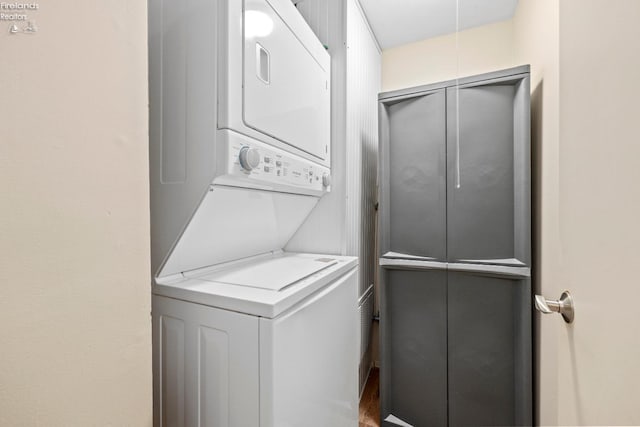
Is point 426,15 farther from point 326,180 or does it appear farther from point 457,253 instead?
point 457,253

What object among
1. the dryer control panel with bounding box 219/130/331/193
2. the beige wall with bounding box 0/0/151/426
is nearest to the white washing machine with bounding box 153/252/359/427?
the beige wall with bounding box 0/0/151/426

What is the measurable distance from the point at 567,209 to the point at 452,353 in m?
1.50

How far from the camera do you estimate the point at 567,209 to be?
0.90 metres

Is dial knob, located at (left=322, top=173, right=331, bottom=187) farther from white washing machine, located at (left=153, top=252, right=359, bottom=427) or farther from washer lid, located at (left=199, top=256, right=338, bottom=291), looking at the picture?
white washing machine, located at (left=153, top=252, right=359, bottom=427)

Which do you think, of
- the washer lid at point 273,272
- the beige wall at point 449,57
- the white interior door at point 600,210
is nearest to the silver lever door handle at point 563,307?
the white interior door at point 600,210

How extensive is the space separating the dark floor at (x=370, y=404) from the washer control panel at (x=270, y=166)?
1.98 metres

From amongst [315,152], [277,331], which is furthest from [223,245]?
[315,152]

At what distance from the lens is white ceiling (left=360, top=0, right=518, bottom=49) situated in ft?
8.00

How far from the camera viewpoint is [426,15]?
8.47 feet

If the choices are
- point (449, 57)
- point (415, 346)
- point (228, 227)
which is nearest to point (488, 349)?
point (415, 346)

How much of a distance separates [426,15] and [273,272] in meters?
2.70

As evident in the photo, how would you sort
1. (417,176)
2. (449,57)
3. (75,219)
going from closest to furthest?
(75,219), (417,176), (449,57)

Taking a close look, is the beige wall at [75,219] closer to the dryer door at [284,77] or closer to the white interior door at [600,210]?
the dryer door at [284,77]

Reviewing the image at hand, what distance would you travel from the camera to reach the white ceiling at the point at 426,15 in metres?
2.44
